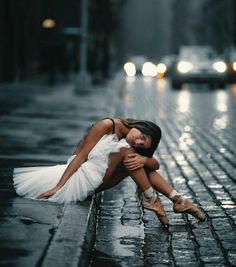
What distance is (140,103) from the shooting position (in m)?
24.2

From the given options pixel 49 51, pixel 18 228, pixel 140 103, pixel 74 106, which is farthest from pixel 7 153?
pixel 49 51

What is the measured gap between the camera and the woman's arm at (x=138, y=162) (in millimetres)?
6352

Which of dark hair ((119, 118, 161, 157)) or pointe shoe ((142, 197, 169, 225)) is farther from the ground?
dark hair ((119, 118, 161, 157))

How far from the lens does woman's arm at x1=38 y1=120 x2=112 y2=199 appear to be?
6559mm

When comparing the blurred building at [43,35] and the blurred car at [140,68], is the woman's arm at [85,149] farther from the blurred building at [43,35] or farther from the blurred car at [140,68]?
the blurred car at [140,68]

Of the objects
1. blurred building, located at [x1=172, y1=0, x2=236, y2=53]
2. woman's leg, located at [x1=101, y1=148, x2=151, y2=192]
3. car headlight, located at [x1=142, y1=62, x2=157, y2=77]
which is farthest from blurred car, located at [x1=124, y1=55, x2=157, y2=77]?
woman's leg, located at [x1=101, y1=148, x2=151, y2=192]

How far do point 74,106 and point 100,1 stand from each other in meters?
26.9

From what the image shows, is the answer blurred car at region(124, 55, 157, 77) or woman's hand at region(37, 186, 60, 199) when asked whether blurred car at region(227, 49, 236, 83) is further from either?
woman's hand at region(37, 186, 60, 199)

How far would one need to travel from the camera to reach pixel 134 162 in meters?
6.36

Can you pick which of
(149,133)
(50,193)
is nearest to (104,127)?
(149,133)

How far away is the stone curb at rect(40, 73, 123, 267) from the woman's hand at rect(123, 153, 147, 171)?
→ 0.50m

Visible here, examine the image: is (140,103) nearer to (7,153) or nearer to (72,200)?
(7,153)

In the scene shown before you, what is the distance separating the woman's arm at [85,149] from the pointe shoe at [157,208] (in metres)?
0.66

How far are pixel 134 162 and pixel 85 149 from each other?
1.71ft
